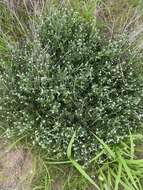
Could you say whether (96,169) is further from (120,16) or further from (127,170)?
(120,16)

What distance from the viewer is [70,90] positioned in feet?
8.22

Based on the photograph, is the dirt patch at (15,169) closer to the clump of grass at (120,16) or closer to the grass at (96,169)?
the grass at (96,169)

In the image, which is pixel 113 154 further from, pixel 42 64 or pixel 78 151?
pixel 42 64

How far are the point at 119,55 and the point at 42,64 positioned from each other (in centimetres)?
52

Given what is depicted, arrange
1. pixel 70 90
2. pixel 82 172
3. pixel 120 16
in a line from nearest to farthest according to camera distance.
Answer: pixel 82 172
pixel 70 90
pixel 120 16

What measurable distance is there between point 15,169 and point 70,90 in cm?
63

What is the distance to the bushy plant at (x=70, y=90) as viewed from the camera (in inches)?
97.3

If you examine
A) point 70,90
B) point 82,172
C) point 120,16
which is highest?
point 120,16

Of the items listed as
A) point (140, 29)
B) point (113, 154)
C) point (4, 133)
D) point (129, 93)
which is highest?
point (140, 29)

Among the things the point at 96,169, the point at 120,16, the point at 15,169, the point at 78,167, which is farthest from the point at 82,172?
the point at 120,16

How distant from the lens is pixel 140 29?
2.74 m

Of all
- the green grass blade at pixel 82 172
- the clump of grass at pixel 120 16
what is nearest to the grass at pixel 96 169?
the green grass blade at pixel 82 172

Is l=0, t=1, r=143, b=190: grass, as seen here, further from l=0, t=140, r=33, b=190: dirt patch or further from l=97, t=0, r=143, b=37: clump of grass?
l=97, t=0, r=143, b=37: clump of grass

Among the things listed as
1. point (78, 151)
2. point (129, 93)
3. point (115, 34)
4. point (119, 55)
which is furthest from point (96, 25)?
point (78, 151)
